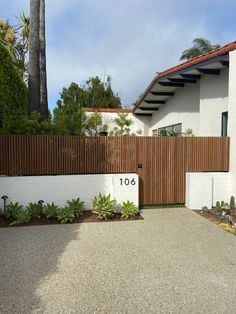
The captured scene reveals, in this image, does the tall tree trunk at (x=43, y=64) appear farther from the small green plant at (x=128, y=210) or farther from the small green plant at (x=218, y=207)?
the small green plant at (x=218, y=207)

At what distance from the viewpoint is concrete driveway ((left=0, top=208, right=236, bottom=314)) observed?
3.28m

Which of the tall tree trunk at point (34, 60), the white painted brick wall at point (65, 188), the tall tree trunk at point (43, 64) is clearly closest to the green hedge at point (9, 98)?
the tall tree trunk at point (34, 60)

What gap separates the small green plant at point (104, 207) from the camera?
688cm

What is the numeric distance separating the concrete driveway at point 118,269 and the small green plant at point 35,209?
0.62 metres

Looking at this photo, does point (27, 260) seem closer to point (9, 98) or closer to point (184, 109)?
point (9, 98)

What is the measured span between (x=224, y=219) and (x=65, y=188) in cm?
407

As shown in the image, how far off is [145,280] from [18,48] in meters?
16.3

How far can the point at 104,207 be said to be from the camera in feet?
22.6

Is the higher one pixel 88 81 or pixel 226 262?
pixel 88 81

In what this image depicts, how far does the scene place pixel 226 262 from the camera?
4469mm

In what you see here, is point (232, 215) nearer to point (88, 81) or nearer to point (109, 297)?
point (109, 297)

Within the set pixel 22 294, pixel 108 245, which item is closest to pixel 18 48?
pixel 108 245

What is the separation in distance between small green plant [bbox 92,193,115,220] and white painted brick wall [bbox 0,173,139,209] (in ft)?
1.35

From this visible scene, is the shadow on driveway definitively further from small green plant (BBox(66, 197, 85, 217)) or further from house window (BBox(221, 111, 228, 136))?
house window (BBox(221, 111, 228, 136))
